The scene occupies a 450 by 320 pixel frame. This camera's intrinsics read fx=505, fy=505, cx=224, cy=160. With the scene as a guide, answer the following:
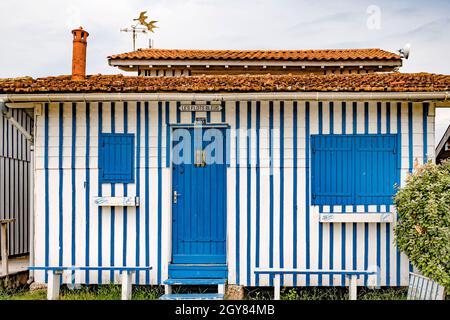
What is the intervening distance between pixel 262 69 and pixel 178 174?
15.4 ft

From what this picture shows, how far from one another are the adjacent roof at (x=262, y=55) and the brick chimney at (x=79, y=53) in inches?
112

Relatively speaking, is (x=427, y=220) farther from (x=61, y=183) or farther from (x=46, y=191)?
(x=46, y=191)

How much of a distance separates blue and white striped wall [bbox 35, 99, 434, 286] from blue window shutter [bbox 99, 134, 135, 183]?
0.32 ft

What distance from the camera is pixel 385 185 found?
6895 millimetres

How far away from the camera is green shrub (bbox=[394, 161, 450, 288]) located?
5.80 metres

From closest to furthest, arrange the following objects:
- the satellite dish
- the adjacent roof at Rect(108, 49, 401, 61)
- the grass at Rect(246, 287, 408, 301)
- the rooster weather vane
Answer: the grass at Rect(246, 287, 408, 301) < the rooster weather vane < the satellite dish < the adjacent roof at Rect(108, 49, 401, 61)

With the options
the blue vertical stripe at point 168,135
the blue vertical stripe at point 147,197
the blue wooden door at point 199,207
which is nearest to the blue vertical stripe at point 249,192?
the blue wooden door at point 199,207

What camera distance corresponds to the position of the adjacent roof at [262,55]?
422 inches

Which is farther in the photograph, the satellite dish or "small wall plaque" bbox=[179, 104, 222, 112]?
the satellite dish

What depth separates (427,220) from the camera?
600cm

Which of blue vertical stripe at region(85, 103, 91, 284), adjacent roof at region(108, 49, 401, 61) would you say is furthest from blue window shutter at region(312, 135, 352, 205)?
adjacent roof at region(108, 49, 401, 61)

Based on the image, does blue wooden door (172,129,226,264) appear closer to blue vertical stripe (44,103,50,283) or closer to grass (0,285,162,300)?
grass (0,285,162,300)

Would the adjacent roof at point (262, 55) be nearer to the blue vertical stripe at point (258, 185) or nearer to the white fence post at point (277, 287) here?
the blue vertical stripe at point (258, 185)
